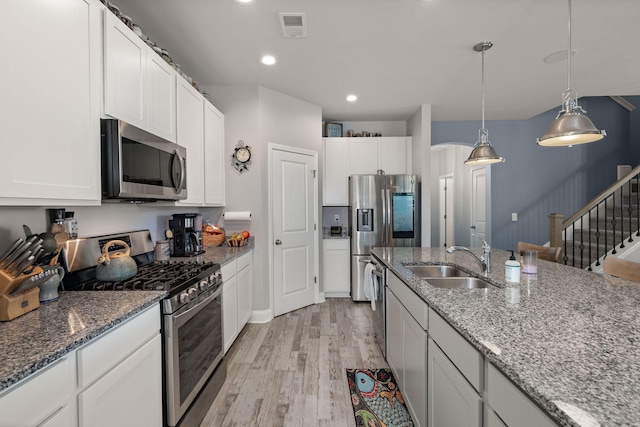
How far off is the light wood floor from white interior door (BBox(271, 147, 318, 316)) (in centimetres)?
31

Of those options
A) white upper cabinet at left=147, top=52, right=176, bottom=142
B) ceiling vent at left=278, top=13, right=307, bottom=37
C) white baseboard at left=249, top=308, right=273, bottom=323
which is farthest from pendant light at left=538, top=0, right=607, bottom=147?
white baseboard at left=249, top=308, right=273, bottom=323

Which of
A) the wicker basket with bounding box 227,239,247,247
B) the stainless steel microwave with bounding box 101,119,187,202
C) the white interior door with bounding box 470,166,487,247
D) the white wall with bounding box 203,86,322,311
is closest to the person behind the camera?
the stainless steel microwave with bounding box 101,119,187,202

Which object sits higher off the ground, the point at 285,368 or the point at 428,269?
the point at 428,269

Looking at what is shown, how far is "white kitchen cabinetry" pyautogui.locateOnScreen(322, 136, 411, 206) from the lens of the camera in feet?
→ 14.8

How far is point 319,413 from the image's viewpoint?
1.92m

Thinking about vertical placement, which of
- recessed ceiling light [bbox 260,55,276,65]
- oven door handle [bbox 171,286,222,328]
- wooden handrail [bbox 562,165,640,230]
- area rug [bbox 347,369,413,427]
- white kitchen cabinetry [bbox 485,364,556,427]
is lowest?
area rug [bbox 347,369,413,427]

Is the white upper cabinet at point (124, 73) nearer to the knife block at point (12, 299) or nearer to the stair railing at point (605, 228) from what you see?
the knife block at point (12, 299)

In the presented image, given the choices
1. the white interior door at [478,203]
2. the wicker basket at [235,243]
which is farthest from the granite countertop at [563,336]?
the white interior door at [478,203]

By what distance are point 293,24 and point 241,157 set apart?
1.54 meters

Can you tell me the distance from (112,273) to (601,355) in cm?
211

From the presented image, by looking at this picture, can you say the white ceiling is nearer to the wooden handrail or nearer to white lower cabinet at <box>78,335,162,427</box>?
the wooden handrail

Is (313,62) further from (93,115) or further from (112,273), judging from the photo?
(112,273)

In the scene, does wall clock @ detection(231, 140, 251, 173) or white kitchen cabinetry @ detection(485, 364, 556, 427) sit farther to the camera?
wall clock @ detection(231, 140, 251, 173)

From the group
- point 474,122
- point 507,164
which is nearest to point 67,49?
point 474,122
